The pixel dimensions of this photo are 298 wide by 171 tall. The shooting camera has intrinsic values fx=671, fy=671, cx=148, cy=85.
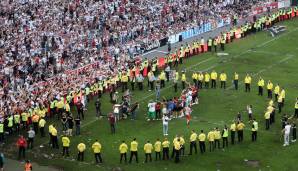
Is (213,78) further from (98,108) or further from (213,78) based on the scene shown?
(98,108)

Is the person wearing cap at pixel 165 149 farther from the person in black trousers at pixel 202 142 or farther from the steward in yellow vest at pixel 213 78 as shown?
the steward in yellow vest at pixel 213 78

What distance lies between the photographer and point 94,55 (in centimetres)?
5359

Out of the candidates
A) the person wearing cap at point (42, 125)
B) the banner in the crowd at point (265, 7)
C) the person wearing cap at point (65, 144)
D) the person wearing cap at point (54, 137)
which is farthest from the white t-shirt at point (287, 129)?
the banner in the crowd at point (265, 7)

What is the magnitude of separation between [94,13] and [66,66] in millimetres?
10550

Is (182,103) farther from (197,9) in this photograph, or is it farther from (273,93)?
(197,9)

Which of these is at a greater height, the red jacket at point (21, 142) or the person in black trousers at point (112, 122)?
the person in black trousers at point (112, 122)

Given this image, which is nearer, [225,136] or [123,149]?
[123,149]

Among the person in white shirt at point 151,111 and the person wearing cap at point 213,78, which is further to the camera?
the person wearing cap at point 213,78

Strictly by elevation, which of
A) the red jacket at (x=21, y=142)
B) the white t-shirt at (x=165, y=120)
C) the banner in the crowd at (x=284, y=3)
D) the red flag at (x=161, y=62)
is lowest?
the red jacket at (x=21, y=142)

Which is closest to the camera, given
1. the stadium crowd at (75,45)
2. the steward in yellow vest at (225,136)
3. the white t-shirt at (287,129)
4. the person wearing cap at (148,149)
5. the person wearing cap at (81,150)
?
the person wearing cap at (148,149)

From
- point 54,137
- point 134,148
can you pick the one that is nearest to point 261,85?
point 134,148

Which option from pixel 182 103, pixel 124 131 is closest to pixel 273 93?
pixel 182 103

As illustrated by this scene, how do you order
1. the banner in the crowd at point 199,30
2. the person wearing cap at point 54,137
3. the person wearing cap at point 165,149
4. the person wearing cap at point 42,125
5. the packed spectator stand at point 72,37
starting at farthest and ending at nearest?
the banner in the crowd at point 199,30, the packed spectator stand at point 72,37, the person wearing cap at point 42,125, the person wearing cap at point 54,137, the person wearing cap at point 165,149

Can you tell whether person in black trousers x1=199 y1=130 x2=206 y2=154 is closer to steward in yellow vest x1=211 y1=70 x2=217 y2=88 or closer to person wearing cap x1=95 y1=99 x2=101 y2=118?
person wearing cap x1=95 y1=99 x2=101 y2=118
